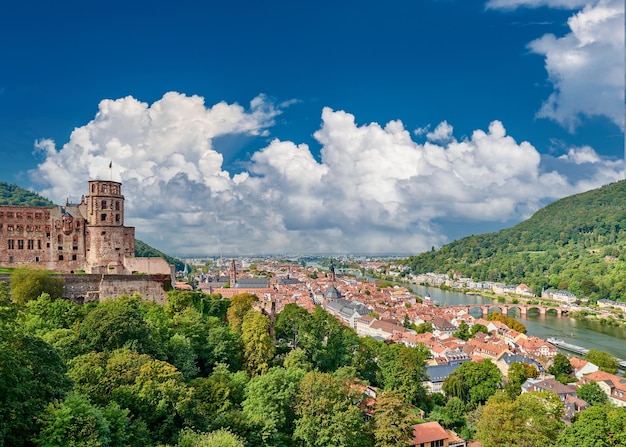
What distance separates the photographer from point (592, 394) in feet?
113

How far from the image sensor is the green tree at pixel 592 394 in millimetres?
34312

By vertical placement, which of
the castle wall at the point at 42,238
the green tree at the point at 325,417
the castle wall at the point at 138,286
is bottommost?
the green tree at the point at 325,417

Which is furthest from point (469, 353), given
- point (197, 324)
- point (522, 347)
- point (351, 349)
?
point (197, 324)

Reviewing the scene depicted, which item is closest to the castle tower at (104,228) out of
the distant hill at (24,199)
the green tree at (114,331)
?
the green tree at (114,331)

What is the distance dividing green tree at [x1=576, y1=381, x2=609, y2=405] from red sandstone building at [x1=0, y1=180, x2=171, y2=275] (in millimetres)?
30489

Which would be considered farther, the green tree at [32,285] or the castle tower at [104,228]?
the castle tower at [104,228]

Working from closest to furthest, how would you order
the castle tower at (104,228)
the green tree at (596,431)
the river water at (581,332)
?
the green tree at (596,431), the castle tower at (104,228), the river water at (581,332)

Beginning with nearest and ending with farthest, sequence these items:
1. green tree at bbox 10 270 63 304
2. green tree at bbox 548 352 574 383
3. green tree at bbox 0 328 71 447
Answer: green tree at bbox 0 328 71 447
green tree at bbox 10 270 63 304
green tree at bbox 548 352 574 383

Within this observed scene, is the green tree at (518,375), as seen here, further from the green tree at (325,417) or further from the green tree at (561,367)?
the green tree at (325,417)

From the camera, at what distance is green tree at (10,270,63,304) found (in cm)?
2462

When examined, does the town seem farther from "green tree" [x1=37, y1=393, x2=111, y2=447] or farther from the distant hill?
"green tree" [x1=37, y1=393, x2=111, y2=447]

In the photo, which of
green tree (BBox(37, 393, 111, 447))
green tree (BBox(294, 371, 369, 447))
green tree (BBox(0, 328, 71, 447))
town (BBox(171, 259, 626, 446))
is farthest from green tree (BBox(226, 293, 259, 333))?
green tree (BBox(37, 393, 111, 447))

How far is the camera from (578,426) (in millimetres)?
23453

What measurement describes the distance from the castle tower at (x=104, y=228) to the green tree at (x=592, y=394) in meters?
33.2
